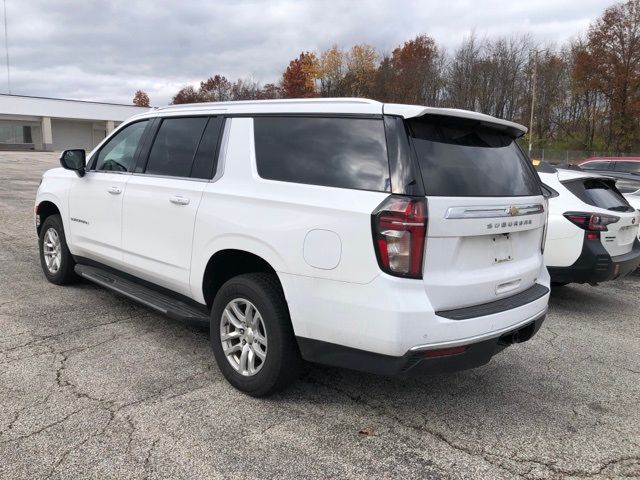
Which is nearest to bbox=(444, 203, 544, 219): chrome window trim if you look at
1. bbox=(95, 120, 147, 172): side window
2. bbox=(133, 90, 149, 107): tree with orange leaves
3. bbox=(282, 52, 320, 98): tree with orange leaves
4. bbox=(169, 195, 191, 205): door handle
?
bbox=(169, 195, 191, 205): door handle

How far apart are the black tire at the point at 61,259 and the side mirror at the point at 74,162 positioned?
723 millimetres

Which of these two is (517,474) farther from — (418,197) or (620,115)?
(620,115)

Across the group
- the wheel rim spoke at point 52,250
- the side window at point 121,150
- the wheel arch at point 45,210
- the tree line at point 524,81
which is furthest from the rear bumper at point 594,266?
the tree line at point 524,81

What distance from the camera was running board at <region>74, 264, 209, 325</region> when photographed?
3873 millimetres

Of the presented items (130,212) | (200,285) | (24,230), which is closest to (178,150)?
(130,212)

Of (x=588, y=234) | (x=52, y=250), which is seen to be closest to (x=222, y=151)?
(x=52, y=250)

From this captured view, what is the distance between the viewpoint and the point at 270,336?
3.21 meters

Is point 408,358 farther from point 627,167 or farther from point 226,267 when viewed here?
point 627,167

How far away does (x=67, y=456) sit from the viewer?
2764mm

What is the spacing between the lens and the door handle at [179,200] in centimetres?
384

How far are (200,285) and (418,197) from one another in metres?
1.79

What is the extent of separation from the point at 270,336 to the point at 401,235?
3.46 ft

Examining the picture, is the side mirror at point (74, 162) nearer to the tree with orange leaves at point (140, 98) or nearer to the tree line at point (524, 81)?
the tree line at point (524, 81)

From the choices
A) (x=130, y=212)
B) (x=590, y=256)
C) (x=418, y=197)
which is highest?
(x=418, y=197)
